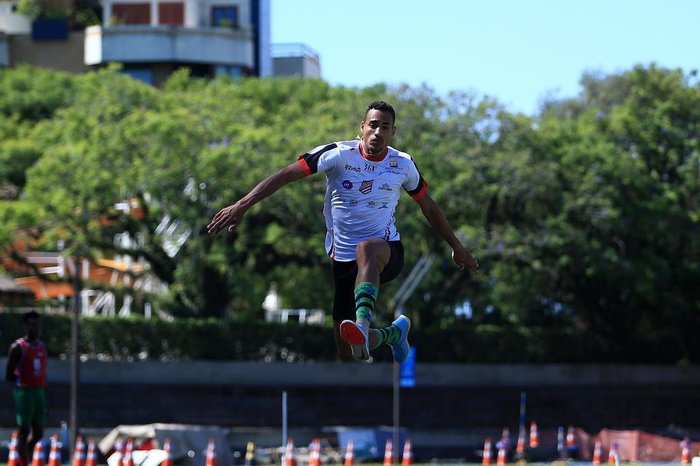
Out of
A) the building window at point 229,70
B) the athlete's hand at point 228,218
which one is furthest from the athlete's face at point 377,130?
the building window at point 229,70

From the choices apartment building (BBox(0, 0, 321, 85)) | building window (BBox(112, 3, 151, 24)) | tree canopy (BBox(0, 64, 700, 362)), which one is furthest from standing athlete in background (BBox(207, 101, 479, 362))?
building window (BBox(112, 3, 151, 24))

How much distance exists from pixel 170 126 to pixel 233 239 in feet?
13.9

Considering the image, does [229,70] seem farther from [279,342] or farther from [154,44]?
[279,342]

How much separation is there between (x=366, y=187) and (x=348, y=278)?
0.80m

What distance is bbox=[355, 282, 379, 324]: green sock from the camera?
1069 centimetres

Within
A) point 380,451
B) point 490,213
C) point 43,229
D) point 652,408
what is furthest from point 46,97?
point 380,451

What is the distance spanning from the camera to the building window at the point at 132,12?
8031 centimetres

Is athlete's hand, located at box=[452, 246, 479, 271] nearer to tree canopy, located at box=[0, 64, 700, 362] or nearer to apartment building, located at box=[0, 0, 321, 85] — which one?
tree canopy, located at box=[0, 64, 700, 362]

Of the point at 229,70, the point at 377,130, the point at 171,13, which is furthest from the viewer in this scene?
the point at 171,13

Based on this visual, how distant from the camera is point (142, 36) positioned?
7700 cm

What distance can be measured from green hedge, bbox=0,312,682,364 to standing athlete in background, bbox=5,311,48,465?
2832 centimetres

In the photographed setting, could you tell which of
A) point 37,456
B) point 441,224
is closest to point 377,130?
point 441,224

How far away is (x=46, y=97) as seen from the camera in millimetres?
61594

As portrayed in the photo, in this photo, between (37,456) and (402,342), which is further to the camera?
(37,456)
